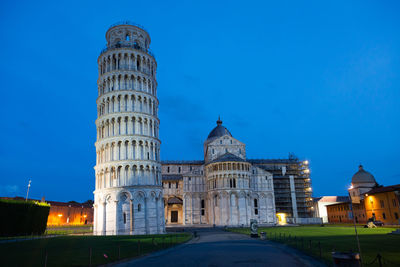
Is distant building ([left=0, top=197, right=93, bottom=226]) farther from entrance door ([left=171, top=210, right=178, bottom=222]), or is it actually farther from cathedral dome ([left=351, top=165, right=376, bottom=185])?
cathedral dome ([left=351, top=165, right=376, bottom=185])

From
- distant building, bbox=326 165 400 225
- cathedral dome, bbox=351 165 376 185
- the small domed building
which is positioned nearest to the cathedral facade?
distant building, bbox=326 165 400 225

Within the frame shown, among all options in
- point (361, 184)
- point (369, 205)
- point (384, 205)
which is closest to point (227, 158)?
point (384, 205)

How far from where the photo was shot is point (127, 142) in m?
48.5

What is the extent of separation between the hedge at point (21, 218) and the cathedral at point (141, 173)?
863cm

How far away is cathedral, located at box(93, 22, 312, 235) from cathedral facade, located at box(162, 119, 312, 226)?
235 millimetres

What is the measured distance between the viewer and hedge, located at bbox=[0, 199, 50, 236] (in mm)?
35656

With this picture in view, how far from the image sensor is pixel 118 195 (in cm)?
4616

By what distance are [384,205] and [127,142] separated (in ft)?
184

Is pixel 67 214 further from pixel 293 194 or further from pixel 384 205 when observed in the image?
pixel 384 205

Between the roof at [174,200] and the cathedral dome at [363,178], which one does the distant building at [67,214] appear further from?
the cathedral dome at [363,178]

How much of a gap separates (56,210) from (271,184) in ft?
185

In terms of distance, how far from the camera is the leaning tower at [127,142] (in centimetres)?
4606

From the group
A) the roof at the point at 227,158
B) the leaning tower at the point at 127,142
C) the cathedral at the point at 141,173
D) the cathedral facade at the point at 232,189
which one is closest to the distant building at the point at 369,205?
the cathedral facade at the point at 232,189

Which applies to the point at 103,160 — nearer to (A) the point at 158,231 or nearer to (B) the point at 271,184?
(A) the point at 158,231
